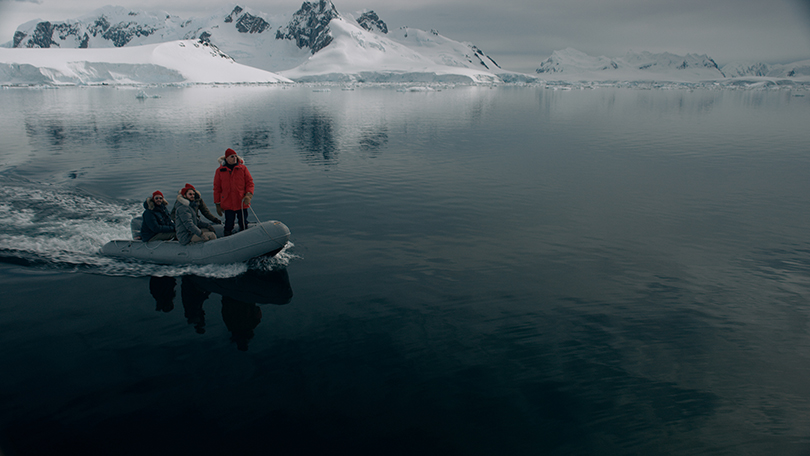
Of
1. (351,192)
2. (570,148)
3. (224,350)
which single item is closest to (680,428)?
(224,350)

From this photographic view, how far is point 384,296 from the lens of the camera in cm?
907

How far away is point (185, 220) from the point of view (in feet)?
32.3

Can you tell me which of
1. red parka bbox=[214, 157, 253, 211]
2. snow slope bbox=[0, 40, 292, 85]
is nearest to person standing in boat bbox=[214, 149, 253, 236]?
red parka bbox=[214, 157, 253, 211]

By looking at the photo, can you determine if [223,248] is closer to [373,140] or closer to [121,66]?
Result: [373,140]

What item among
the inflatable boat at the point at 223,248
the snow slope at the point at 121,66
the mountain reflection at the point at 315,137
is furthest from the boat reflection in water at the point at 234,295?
the snow slope at the point at 121,66

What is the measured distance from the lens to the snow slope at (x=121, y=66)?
4850 inches

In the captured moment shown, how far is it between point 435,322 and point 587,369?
2.59 metres

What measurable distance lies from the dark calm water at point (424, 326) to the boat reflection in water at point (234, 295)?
50mm

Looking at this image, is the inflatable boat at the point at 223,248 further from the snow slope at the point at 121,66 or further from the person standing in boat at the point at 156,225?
the snow slope at the point at 121,66

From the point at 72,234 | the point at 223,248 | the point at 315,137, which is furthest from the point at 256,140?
the point at 223,248

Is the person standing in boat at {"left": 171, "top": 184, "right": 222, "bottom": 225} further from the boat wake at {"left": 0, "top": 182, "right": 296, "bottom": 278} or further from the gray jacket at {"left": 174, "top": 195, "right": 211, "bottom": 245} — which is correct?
the boat wake at {"left": 0, "top": 182, "right": 296, "bottom": 278}

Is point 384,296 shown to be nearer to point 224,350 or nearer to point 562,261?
point 224,350

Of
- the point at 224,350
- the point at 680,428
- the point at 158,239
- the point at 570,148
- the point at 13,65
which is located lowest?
the point at 680,428

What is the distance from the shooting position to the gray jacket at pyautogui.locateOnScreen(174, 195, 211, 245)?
9703 millimetres
